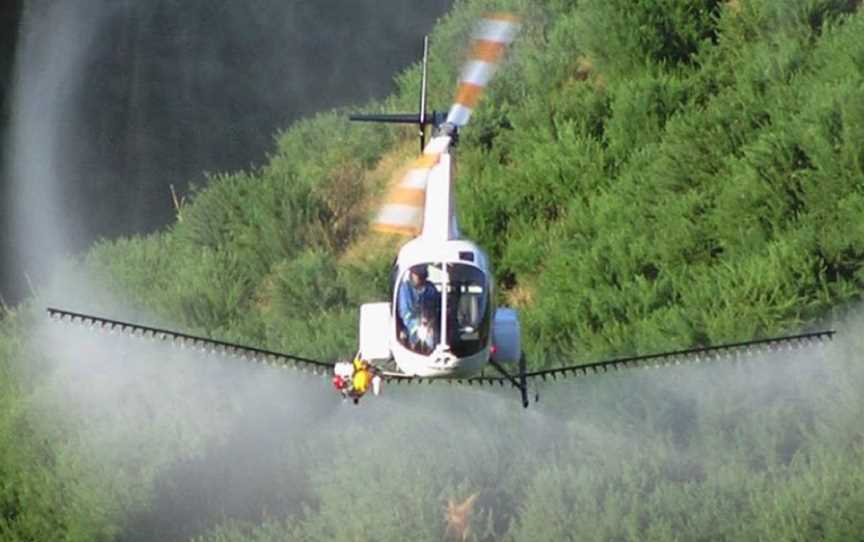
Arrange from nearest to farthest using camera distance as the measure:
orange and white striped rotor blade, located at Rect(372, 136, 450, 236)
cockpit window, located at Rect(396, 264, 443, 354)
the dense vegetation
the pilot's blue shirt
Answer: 1. cockpit window, located at Rect(396, 264, 443, 354)
2. the pilot's blue shirt
3. orange and white striped rotor blade, located at Rect(372, 136, 450, 236)
4. the dense vegetation

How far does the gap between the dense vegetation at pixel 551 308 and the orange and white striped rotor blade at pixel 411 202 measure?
8504 millimetres

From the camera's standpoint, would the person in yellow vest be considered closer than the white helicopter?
No

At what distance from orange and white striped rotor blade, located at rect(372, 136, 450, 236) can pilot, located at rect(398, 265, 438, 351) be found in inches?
27.0

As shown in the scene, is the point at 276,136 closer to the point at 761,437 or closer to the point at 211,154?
the point at 211,154

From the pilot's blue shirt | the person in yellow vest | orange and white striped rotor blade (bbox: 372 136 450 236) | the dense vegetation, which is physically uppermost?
the dense vegetation

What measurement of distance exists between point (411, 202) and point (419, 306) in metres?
1.48

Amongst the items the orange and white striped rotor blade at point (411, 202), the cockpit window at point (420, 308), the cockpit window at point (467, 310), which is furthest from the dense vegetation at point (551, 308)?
the cockpit window at point (420, 308)

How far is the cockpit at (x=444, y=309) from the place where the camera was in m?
33.3

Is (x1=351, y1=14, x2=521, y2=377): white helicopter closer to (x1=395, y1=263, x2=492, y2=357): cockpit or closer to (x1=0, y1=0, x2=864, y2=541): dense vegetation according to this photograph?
(x1=395, y1=263, x2=492, y2=357): cockpit

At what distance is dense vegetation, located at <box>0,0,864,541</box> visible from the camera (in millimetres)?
43344

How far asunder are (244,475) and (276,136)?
16.3 m

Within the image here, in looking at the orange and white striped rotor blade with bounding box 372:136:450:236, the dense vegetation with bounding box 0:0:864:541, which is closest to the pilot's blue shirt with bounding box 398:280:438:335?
the orange and white striped rotor blade with bounding box 372:136:450:236

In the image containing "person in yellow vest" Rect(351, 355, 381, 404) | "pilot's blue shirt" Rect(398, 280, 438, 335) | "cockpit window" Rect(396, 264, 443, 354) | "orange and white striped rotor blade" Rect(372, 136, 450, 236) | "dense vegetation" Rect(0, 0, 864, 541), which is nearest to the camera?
→ "cockpit window" Rect(396, 264, 443, 354)

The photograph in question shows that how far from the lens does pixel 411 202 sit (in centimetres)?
3438
